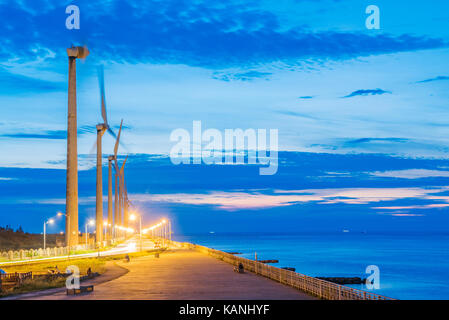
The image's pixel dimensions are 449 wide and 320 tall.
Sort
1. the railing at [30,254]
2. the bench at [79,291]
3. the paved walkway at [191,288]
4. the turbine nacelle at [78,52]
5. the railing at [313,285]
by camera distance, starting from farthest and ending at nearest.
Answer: the turbine nacelle at [78,52], the railing at [30,254], the bench at [79,291], the paved walkway at [191,288], the railing at [313,285]

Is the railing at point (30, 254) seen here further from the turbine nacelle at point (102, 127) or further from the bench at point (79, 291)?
the bench at point (79, 291)

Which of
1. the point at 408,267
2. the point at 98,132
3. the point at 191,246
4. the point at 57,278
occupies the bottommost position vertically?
the point at 408,267

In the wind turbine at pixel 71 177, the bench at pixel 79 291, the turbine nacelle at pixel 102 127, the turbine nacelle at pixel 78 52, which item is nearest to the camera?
the bench at pixel 79 291

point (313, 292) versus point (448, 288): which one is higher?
point (313, 292)

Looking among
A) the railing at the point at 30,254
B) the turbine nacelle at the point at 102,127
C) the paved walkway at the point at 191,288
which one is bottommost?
the railing at the point at 30,254

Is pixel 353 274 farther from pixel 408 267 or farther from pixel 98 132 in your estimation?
pixel 98 132

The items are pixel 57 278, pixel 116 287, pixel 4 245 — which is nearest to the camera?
pixel 116 287

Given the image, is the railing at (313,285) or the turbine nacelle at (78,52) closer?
the railing at (313,285)

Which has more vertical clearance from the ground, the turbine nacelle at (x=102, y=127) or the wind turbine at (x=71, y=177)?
the turbine nacelle at (x=102, y=127)

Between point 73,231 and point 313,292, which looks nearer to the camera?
point 313,292

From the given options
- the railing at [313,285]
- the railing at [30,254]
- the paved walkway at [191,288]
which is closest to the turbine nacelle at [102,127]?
the railing at [30,254]

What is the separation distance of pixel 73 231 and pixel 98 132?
3687cm
